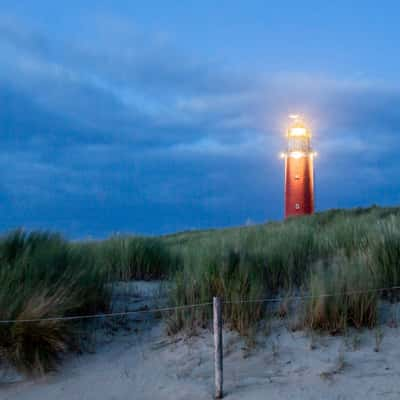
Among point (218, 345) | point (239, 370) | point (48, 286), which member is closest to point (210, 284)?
point (239, 370)

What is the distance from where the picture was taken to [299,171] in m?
33.3

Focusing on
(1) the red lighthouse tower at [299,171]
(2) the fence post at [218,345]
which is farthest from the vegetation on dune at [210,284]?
(1) the red lighthouse tower at [299,171]

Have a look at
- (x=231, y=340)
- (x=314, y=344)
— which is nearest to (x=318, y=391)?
(x=314, y=344)

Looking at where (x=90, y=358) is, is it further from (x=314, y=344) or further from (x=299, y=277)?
(x=299, y=277)

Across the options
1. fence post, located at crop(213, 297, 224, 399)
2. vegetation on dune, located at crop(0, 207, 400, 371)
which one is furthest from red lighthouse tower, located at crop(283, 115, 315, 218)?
fence post, located at crop(213, 297, 224, 399)

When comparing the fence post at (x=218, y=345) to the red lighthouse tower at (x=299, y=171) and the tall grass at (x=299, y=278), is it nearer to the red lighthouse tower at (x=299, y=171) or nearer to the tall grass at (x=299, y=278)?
the tall grass at (x=299, y=278)

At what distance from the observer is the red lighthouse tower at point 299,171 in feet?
109

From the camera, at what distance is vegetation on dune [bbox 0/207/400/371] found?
5430 mm

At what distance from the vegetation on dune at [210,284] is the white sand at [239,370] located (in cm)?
21

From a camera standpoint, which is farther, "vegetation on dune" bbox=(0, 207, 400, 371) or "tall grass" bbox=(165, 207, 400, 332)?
"tall grass" bbox=(165, 207, 400, 332)

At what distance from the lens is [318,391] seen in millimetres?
4551

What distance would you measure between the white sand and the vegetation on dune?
21 centimetres

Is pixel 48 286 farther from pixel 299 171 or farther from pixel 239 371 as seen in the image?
pixel 299 171

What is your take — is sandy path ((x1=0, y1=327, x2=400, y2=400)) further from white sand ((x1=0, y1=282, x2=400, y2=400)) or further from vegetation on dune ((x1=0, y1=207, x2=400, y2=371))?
vegetation on dune ((x1=0, y1=207, x2=400, y2=371))
